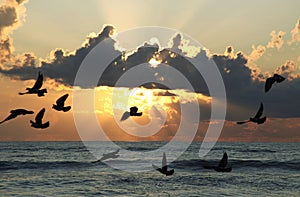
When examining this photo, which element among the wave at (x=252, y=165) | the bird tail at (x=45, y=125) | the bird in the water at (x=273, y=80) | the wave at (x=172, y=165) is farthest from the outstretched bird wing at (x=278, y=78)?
the wave at (x=252, y=165)

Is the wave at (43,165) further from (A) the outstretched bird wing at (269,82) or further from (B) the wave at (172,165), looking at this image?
(A) the outstretched bird wing at (269,82)

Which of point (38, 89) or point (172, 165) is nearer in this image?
point (38, 89)

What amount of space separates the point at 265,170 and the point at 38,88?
149 ft

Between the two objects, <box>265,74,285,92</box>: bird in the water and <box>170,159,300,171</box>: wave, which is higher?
<box>265,74,285,92</box>: bird in the water

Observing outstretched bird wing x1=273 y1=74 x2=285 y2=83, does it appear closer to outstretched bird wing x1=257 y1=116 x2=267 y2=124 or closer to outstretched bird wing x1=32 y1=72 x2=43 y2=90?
outstretched bird wing x1=257 y1=116 x2=267 y2=124

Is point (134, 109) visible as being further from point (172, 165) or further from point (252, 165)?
point (252, 165)

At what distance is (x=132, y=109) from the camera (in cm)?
2492

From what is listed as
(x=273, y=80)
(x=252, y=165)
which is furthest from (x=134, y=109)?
(x=252, y=165)

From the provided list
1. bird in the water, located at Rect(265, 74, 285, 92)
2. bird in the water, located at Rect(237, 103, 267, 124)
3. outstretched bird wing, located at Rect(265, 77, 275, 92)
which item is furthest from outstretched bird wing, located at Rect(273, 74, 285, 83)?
bird in the water, located at Rect(237, 103, 267, 124)

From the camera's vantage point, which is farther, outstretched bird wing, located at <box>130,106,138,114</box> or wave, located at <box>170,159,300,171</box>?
wave, located at <box>170,159,300,171</box>

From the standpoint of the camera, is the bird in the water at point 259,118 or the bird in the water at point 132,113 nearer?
the bird in the water at point 259,118

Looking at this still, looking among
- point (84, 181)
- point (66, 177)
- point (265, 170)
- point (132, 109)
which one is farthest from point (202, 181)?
point (132, 109)

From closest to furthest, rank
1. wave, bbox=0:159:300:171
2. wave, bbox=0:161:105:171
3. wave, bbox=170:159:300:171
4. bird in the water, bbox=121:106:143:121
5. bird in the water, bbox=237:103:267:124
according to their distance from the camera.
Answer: bird in the water, bbox=237:103:267:124, bird in the water, bbox=121:106:143:121, wave, bbox=0:161:105:171, wave, bbox=0:159:300:171, wave, bbox=170:159:300:171

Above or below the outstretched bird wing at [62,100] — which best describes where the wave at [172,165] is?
below
